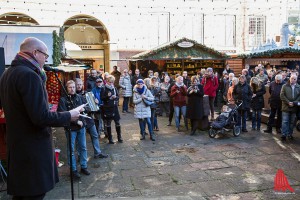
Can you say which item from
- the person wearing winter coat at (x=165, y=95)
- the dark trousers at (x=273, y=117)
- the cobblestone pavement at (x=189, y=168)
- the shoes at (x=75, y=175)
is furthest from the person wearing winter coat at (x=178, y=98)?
the shoes at (x=75, y=175)

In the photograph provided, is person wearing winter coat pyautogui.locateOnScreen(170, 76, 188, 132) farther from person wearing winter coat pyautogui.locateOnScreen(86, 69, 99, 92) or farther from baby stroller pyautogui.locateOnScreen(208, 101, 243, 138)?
person wearing winter coat pyautogui.locateOnScreen(86, 69, 99, 92)

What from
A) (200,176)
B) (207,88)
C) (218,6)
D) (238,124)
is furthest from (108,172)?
(218,6)

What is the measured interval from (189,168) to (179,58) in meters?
11.2

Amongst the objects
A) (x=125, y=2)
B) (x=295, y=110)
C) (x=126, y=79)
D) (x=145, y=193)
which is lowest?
(x=145, y=193)

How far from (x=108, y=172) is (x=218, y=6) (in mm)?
19277

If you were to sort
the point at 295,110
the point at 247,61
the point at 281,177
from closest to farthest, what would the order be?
the point at 281,177
the point at 295,110
the point at 247,61

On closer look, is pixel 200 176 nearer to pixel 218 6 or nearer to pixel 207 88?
pixel 207 88

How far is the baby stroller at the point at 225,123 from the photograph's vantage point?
30.9 ft

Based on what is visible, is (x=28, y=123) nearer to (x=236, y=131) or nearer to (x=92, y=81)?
(x=236, y=131)

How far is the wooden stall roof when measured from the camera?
16.8 metres

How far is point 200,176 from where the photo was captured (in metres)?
6.12

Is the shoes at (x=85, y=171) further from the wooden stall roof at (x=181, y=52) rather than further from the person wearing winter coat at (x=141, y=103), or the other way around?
the wooden stall roof at (x=181, y=52)

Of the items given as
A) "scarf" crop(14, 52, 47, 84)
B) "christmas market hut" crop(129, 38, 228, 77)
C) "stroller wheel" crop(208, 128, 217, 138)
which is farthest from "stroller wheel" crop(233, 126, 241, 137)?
"christmas market hut" crop(129, 38, 228, 77)

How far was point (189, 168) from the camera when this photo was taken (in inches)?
261
